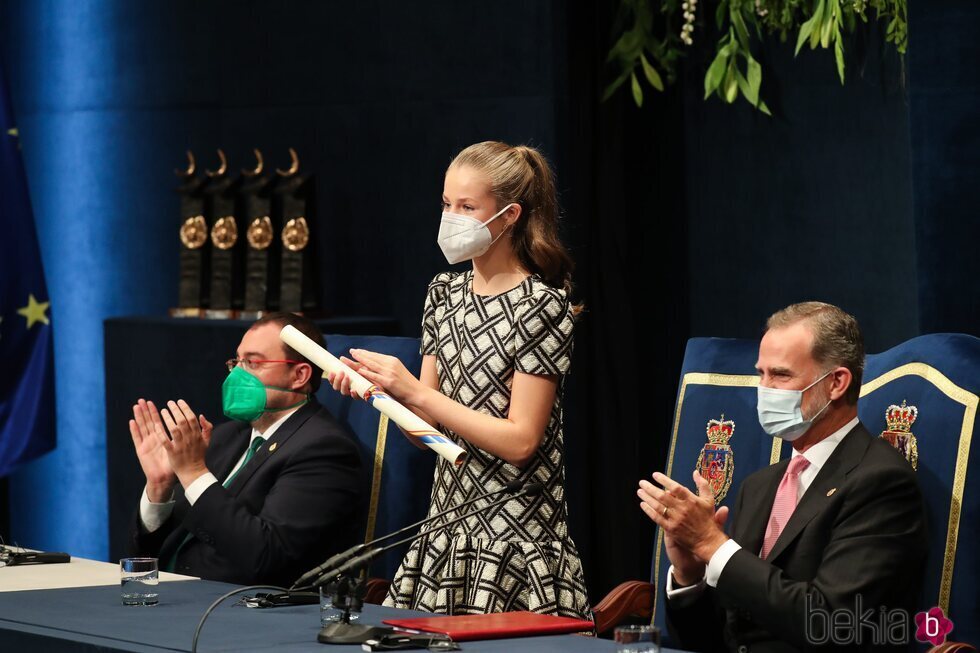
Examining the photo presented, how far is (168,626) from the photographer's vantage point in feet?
8.61

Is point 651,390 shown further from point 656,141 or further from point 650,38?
point 650,38

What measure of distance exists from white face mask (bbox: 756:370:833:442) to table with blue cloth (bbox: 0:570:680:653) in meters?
0.62

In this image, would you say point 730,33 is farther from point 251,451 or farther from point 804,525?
point 804,525

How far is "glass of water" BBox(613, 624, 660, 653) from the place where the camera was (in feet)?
7.36

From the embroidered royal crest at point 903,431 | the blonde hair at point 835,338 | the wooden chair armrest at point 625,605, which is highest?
the blonde hair at point 835,338

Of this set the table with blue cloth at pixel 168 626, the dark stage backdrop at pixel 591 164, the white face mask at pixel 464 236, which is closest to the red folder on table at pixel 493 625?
the table with blue cloth at pixel 168 626

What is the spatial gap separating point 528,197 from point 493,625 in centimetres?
109

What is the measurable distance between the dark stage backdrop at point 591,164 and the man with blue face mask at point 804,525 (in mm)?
1837

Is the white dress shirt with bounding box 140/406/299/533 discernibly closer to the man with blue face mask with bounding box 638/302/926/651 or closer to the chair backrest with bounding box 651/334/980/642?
the chair backrest with bounding box 651/334/980/642

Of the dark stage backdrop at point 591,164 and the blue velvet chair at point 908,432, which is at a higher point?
the dark stage backdrop at point 591,164

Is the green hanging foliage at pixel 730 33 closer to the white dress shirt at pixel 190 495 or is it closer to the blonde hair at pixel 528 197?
the blonde hair at pixel 528 197

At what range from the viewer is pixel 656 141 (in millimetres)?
5059

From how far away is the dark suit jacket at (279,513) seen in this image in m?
3.47

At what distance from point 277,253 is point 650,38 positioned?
147cm
